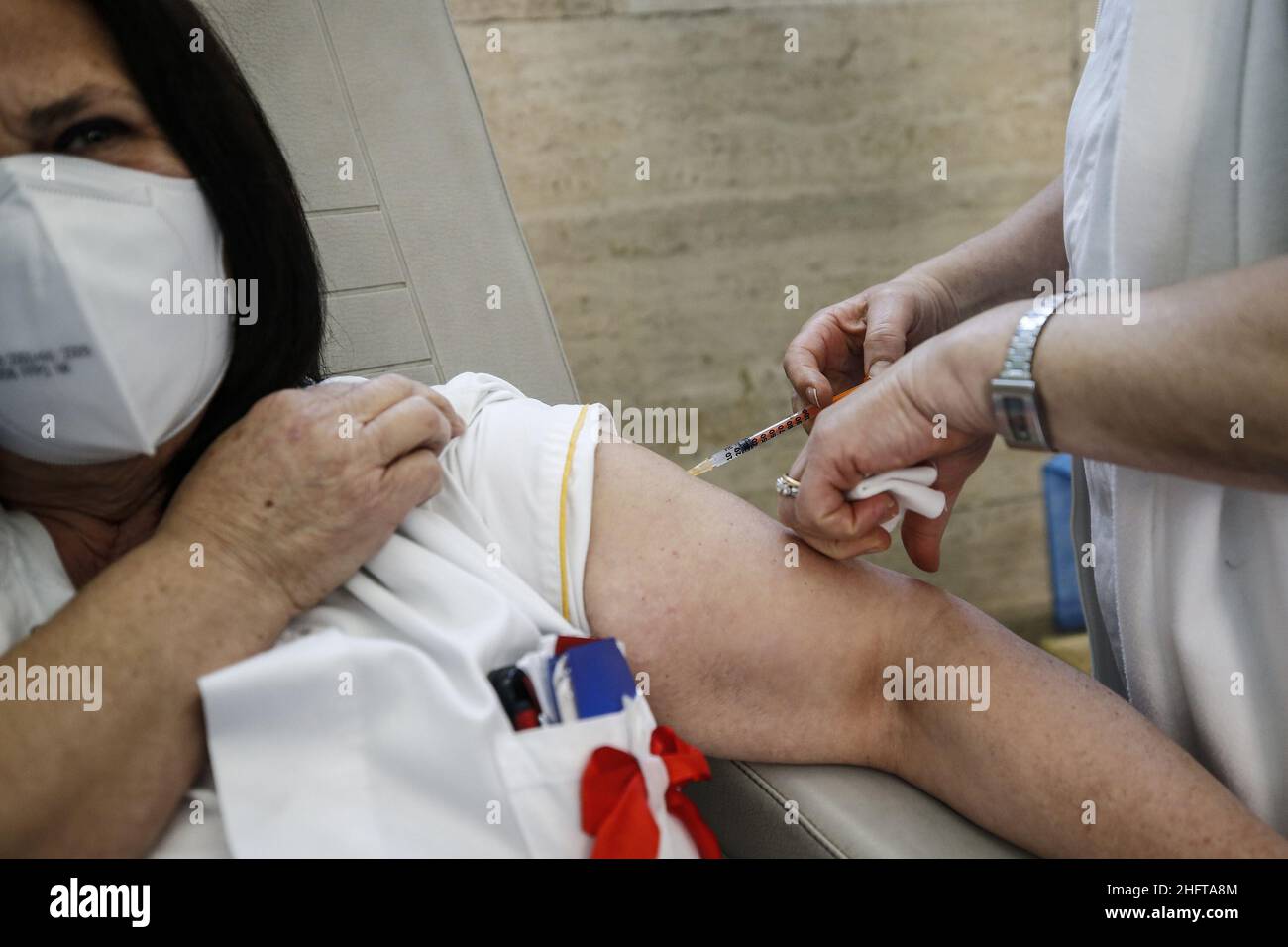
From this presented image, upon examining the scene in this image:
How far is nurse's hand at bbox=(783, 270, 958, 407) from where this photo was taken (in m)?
1.29

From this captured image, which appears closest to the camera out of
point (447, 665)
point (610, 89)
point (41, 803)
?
point (41, 803)

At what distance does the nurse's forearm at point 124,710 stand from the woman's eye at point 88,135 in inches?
15.5

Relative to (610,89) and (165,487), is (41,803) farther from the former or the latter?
(610,89)

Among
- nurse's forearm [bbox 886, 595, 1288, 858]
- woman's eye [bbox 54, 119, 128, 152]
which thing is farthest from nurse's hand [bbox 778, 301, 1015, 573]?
woman's eye [bbox 54, 119, 128, 152]

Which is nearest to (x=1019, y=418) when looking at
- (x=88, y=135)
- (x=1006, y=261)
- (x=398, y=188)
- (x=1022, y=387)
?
(x=1022, y=387)

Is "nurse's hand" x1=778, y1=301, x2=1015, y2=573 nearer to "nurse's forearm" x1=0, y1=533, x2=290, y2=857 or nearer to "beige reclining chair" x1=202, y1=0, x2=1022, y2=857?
"nurse's forearm" x1=0, y1=533, x2=290, y2=857

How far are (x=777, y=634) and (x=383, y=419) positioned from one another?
0.43 meters

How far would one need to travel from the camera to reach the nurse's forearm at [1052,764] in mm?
920

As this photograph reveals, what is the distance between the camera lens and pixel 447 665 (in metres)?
0.92

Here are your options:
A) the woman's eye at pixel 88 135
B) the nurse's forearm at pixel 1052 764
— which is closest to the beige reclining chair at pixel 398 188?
the woman's eye at pixel 88 135
